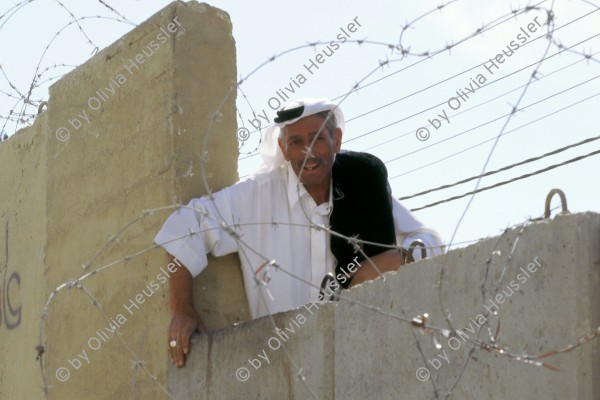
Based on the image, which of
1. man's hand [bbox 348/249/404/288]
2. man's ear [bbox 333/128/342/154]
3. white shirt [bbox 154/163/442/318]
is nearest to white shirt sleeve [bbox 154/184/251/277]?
white shirt [bbox 154/163/442/318]

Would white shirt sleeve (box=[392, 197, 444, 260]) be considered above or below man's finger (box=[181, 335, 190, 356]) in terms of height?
above

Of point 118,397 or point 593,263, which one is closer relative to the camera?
point 593,263

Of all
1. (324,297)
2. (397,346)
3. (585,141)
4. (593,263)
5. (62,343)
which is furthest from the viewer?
(585,141)

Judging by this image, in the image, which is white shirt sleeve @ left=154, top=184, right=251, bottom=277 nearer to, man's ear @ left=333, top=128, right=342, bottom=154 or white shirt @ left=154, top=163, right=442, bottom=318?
white shirt @ left=154, top=163, right=442, bottom=318

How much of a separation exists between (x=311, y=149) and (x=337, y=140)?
0.31 meters

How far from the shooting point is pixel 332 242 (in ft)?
18.7

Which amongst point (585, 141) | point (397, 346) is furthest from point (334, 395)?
point (585, 141)

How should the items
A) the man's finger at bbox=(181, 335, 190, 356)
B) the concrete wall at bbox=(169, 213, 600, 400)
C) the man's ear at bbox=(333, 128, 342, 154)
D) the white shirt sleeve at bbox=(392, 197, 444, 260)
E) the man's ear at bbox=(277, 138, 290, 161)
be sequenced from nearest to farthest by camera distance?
the concrete wall at bbox=(169, 213, 600, 400), the man's finger at bbox=(181, 335, 190, 356), the white shirt sleeve at bbox=(392, 197, 444, 260), the man's ear at bbox=(277, 138, 290, 161), the man's ear at bbox=(333, 128, 342, 154)

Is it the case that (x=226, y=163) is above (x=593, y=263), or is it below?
above

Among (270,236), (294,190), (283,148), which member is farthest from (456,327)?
(283,148)

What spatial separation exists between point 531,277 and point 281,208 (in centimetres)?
213

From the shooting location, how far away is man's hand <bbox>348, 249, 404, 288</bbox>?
215 inches

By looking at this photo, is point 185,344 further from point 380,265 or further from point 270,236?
point 380,265

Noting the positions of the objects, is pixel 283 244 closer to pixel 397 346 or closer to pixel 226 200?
pixel 226 200
